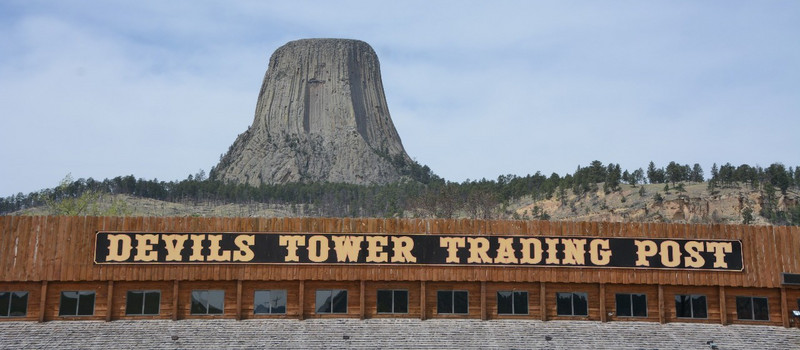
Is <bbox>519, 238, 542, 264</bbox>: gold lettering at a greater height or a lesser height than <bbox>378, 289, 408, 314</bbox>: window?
greater

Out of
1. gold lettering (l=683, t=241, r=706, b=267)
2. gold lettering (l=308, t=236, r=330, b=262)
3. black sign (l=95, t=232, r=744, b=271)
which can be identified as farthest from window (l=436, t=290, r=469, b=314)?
gold lettering (l=683, t=241, r=706, b=267)

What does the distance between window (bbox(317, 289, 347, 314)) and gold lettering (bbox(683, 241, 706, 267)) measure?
16.3 m

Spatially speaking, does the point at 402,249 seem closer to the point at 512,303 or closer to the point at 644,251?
the point at 512,303

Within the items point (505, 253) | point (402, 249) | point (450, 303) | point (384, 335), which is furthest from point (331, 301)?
point (505, 253)

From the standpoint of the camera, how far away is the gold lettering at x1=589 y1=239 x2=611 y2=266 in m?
38.3

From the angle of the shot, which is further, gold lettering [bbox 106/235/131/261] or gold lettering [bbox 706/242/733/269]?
gold lettering [bbox 706/242/733/269]

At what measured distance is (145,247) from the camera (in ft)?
123

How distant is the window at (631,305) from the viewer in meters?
38.4

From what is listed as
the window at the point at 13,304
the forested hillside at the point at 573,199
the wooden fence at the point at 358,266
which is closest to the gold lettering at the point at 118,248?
the wooden fence at the point at 358,266

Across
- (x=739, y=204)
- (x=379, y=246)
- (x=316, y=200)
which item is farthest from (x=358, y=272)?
(x=316, y=200)

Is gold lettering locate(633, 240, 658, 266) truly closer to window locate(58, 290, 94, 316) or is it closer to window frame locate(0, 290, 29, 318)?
window locate(58, 290, 94, 316)

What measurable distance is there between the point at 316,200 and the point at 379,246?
15671cm

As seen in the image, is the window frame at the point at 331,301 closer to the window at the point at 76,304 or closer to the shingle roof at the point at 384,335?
the shingle roof at the point at 384,335

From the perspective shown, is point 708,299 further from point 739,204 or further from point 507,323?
point 739,204
